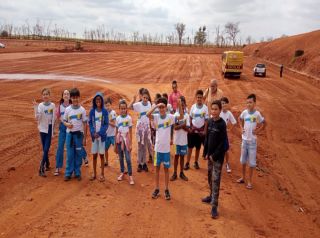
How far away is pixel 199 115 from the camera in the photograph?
7871 millimetres

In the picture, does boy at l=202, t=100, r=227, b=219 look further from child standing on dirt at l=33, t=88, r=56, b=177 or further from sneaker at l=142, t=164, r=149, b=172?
child standing on dirt at l=33, t=88, r=56, b=177

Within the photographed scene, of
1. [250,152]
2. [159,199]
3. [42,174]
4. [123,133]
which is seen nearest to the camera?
[159,199]

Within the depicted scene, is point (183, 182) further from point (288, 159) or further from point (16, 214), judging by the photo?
point (288, 159)

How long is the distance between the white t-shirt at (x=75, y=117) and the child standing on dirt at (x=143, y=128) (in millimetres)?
1144

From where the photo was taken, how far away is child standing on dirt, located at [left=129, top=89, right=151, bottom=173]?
26.5 ft

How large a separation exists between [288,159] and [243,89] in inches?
554

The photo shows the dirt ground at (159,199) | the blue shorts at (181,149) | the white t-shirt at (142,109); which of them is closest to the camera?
the dirt ground at (159,199)

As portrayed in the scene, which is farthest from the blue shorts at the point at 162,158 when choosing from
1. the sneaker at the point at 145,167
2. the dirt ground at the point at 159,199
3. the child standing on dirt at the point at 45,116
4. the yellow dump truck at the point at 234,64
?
the yellow dump truck at the point at 234,64

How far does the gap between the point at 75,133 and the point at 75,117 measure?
360 millimetres

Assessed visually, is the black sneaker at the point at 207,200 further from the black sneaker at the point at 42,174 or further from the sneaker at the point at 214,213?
the black sneaker at the point at 42,174

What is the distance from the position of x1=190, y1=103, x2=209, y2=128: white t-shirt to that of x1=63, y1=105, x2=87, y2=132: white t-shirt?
8.05 feet

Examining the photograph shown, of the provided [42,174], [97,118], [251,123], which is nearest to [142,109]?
[97,118]

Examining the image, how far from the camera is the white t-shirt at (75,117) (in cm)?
750

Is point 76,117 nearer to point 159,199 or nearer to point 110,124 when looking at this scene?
point 110,124
